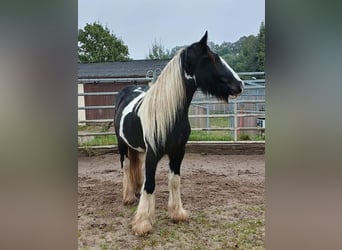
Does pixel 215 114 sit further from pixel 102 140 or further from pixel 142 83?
pixel 102 140

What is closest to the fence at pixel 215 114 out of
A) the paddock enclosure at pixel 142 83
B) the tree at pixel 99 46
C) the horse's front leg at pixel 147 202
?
the paddock enclosure at pixel 142 83

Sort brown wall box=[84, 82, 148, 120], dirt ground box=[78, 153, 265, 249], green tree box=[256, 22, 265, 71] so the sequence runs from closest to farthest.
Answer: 1. green tree box=[256, 22, 265, 71]
2. dirt ground box=[78, 153, 265, 249]
3. brown wall box=[84, 82, 148, 120]

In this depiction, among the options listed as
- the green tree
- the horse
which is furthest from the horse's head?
the green tree

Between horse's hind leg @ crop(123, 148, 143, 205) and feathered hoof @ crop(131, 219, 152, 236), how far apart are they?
14 cm

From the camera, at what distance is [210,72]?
1.06 m

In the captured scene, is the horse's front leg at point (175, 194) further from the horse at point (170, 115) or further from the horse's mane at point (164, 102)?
the horse's mane at point (164, 102)

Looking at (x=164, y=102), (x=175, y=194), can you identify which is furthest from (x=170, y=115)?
(x=175, y=194)

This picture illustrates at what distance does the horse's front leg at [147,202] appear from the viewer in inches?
46.1

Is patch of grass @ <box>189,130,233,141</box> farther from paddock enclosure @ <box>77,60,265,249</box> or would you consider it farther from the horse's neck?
the horse's neck

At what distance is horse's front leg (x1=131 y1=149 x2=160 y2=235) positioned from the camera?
3.84ft

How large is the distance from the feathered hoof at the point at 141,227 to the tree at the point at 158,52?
68 centimetres
